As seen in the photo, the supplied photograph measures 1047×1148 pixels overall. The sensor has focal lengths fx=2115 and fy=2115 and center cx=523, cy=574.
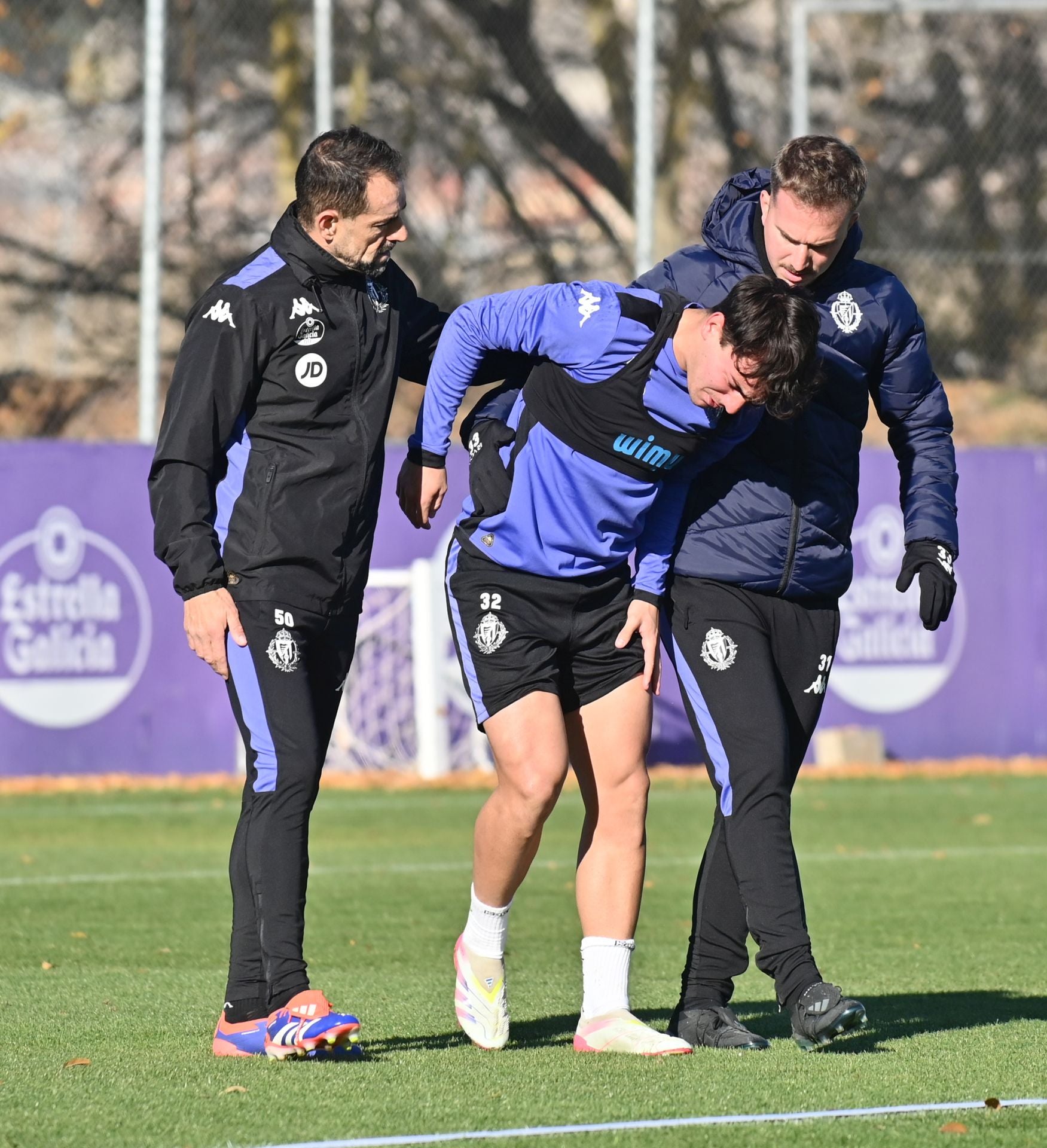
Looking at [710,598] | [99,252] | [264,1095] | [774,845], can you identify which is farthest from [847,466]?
[99,252]

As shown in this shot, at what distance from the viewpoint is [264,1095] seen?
4.59m

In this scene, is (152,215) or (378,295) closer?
(378,295)

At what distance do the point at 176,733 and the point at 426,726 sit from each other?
→ 1.54 metres

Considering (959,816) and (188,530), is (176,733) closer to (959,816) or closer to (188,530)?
(959,816)

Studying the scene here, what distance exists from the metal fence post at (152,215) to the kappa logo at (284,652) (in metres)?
8.80

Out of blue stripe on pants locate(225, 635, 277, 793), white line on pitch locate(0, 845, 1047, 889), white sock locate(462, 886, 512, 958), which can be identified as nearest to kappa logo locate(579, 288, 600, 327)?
blue stripe on pants locate(225, 635, 277, 793)

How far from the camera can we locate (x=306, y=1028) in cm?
487

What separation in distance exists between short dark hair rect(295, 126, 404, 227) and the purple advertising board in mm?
7701

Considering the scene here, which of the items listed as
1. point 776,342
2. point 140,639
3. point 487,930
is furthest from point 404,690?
point 776,342

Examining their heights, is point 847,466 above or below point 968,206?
below

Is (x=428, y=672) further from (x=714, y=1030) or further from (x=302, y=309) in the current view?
(x=302, y=309)

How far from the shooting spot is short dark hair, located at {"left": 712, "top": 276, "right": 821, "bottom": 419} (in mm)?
4793

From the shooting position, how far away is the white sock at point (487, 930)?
536 cm

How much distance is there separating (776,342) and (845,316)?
572 mm
